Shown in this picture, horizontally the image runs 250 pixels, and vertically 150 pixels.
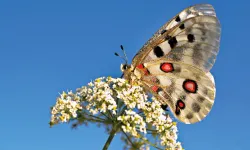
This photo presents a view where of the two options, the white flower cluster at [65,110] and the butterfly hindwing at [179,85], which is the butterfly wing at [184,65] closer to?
the butterfly hindwing at [179,85]

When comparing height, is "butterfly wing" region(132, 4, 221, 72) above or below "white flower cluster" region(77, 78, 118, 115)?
above

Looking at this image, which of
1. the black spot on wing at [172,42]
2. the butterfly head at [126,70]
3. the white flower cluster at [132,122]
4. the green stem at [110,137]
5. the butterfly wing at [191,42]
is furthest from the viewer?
the black spot on wing at [172,42]

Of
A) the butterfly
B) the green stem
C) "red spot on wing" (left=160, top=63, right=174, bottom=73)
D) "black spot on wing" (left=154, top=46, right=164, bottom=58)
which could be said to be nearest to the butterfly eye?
the butterfly

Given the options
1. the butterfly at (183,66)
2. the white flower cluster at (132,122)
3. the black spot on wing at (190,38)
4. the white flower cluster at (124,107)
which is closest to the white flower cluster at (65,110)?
the white flower cluster at (124,107)

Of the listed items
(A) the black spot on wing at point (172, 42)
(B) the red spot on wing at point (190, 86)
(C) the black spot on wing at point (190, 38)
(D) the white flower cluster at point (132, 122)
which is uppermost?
(C) the black spot on wing at point (190, 38)

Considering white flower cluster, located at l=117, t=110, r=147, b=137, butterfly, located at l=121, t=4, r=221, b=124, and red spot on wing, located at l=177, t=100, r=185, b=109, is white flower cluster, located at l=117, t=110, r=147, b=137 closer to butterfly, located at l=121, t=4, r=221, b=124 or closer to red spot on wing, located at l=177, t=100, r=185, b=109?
butterfly, located at l=121, t=4, r=221, b=124

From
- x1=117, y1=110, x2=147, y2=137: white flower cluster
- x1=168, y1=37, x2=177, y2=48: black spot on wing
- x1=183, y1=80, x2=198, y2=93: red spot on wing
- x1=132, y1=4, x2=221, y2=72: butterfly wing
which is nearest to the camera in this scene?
x1=117, y1=110, x2=147, y2=137: white flower cluster

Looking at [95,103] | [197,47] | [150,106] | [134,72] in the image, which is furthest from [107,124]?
[197,47]

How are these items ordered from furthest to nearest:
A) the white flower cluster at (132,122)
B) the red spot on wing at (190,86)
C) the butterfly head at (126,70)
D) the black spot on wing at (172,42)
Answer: the red spot on wing at (190,86) → the black spot on wing at (172,42) → the butterfly head at (126,70) → the white flower cluster at (132,122)

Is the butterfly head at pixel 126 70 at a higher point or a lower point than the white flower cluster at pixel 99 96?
higher
